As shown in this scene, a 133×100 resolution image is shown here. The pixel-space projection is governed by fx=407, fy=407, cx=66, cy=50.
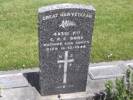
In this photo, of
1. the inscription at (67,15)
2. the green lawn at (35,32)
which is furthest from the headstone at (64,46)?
the green lawn at (35,32)

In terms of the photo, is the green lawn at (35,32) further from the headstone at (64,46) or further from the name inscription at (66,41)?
the name inscription at (66,41)

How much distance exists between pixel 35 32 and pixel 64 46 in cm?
385

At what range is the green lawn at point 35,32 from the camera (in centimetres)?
989

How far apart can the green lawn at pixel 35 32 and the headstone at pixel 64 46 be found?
70.1 inches

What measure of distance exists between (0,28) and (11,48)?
1.37 metres

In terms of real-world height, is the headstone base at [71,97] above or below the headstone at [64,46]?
below

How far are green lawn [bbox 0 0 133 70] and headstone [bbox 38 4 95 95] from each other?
1780 millimetres

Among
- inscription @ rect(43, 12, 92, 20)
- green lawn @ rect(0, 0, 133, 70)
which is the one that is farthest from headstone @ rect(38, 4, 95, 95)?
green lawn @ rect(0, 0, 133, 70)

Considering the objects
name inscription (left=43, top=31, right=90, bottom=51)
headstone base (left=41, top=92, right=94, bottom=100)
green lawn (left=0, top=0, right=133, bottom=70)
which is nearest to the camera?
name inscription (left=43, top=31, right=90, bottom=51)

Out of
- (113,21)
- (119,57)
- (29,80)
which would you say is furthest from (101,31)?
(29,80)

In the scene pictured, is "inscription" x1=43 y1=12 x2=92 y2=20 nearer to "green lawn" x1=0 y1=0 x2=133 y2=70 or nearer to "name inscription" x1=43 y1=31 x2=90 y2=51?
"name inscription" x1=43 y1=31 x2=90 y2=51

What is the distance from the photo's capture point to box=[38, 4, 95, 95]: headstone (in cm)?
716

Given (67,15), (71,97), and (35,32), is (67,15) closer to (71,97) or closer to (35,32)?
(71,97)

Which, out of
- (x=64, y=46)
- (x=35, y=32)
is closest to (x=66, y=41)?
(x=64, y=46)
